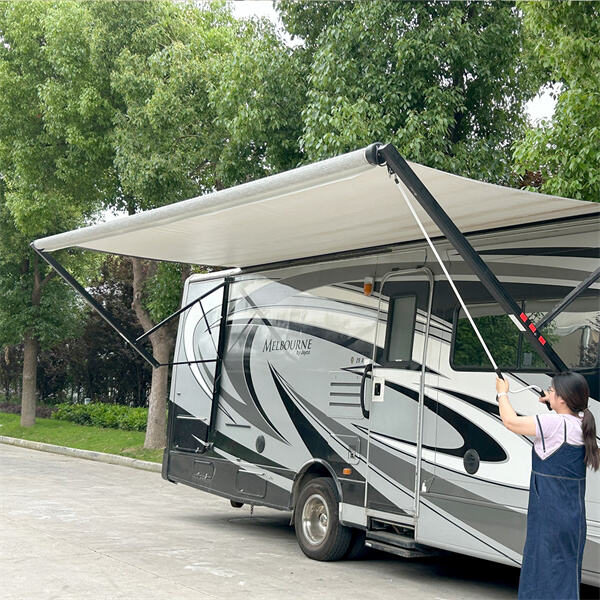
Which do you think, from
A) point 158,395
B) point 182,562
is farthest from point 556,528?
point 158,395

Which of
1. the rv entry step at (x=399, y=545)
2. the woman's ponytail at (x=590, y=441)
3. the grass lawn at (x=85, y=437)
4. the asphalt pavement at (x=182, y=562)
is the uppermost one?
the woman's ponytail at (x=590, y=441)

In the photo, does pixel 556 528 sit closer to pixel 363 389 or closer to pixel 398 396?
pixel 398 396

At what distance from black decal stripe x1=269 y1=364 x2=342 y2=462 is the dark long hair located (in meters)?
3.34

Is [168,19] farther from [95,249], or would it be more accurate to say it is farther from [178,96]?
Result: [95,249]

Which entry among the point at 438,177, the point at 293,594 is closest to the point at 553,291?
the point at 438,177

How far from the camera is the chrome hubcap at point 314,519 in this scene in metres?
8.84

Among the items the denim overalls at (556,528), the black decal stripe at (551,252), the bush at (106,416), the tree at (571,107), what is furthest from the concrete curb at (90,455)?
the denim overalls at (556,528)

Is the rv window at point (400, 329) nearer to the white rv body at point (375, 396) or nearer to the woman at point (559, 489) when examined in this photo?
the white rv body at point (375, 396)

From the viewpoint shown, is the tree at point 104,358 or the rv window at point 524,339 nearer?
the rv window at point 524,339

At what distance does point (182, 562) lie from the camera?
818 cm

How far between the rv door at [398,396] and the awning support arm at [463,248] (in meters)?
1.59

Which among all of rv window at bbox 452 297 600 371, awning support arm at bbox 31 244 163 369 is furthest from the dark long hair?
awning support arm at bbox 31 244 163 369

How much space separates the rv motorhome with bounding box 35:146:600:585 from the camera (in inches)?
263

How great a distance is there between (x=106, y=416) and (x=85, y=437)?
348 cm
